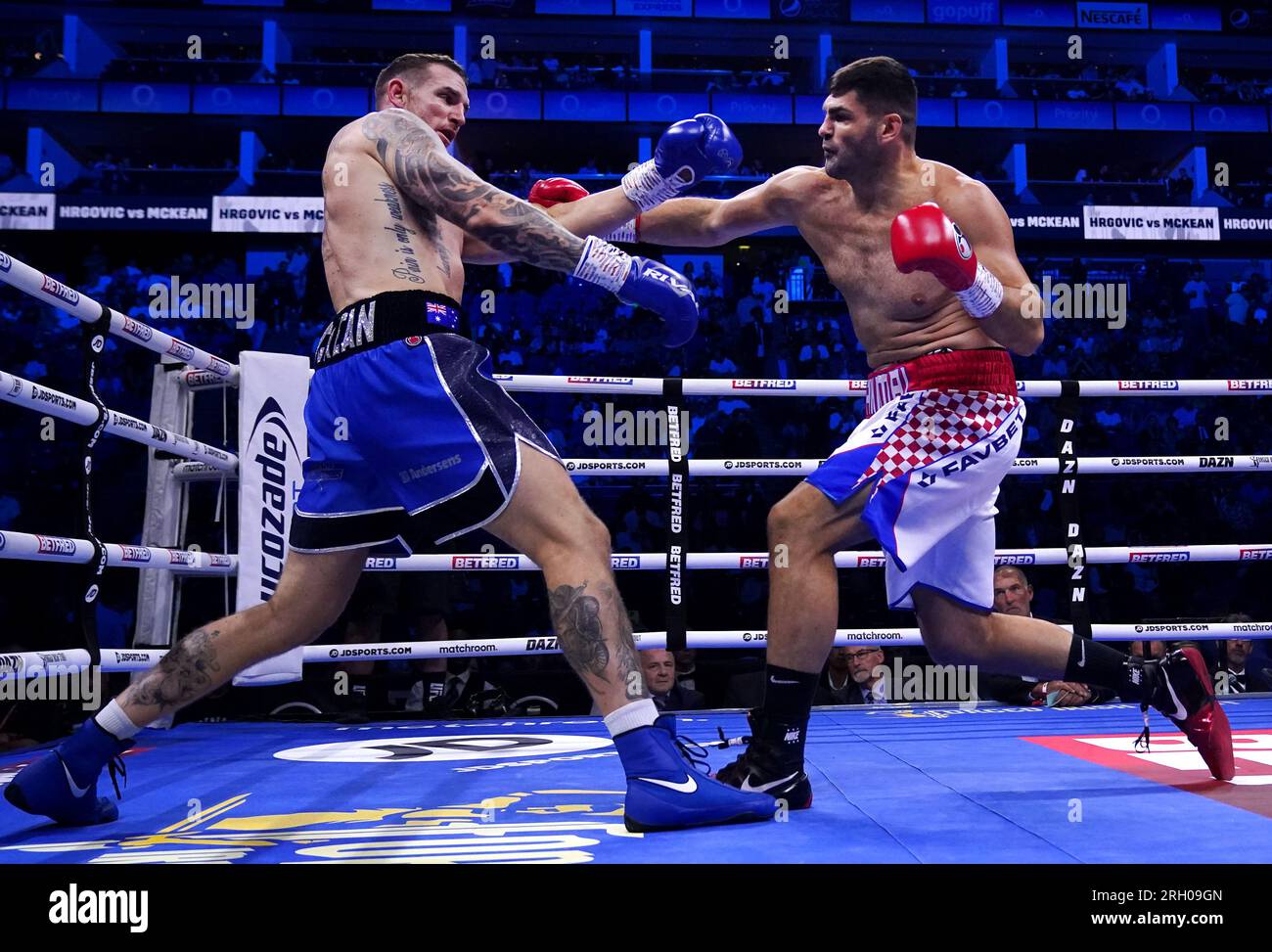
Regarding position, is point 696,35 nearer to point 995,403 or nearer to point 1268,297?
point 1268,297

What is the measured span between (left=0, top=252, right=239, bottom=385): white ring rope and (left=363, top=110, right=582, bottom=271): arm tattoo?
2.45ft

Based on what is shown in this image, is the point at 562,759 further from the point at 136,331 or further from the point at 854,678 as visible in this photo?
the point at 854,678

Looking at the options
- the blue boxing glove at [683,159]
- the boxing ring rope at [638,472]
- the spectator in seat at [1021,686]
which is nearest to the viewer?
the blue boxing glove at [683,159]

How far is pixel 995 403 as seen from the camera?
6.57 feet

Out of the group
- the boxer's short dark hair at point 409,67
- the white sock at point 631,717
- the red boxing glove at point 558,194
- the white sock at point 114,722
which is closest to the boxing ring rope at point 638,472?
the red boxing glove at point 558,194

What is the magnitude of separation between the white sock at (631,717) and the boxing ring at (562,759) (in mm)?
139

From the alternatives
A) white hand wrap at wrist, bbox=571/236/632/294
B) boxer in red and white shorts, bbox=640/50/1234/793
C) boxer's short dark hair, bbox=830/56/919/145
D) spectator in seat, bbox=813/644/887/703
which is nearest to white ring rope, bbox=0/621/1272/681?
spectator in seat, bbox=813/644/887/703

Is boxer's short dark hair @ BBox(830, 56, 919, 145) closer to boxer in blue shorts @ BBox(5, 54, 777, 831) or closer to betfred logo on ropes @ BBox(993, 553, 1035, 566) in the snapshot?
boxer in blue shorts @ BBox(5, 54, 777, 831)

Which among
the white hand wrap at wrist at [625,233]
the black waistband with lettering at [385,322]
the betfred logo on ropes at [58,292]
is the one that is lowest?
the black waistband with lettering at [385,322]

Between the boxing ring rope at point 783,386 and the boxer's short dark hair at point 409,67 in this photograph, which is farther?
the boxing ring rope at point 783,386

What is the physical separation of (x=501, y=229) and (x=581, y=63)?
501 inches

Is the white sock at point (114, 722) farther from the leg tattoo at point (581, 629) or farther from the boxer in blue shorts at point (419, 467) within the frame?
the leg tattoo at point (581, 629)

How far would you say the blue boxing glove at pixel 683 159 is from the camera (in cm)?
208

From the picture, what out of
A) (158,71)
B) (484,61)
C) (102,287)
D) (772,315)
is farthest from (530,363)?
(158,71)
